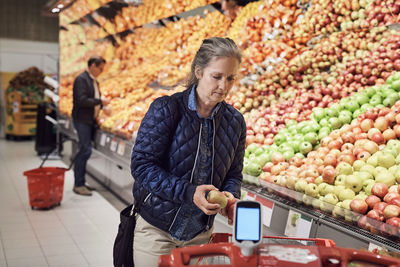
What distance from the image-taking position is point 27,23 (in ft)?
40.3

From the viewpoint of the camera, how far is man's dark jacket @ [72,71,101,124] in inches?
227

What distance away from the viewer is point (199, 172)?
5.88 ft

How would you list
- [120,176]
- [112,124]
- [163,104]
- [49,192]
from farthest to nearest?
[112,124]
[120,176]
[49,192]
[163,104]

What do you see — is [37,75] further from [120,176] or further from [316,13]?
[316,13]

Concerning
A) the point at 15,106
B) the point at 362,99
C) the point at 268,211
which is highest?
the point at 362,99

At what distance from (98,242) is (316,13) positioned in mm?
2904

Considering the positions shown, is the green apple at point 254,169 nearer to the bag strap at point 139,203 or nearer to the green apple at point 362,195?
the green apple at point 362,195

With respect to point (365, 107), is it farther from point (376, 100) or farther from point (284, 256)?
point (284, 256)

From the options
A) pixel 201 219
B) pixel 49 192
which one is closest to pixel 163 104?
pixel 201 219

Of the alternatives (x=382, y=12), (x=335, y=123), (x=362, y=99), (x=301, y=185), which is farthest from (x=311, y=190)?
(x=382, y=12)

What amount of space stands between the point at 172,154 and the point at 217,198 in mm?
352

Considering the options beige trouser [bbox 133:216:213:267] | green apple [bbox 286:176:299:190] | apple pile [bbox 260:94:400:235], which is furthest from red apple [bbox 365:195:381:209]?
beige trouser [bbox 133:216:213:267]

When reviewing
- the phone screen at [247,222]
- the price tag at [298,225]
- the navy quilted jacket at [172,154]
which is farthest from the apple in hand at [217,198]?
the price tag at [298,225]

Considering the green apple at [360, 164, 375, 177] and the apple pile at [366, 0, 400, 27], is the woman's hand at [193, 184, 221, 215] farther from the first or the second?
the apple pile at [366, 0, 400, 27]
